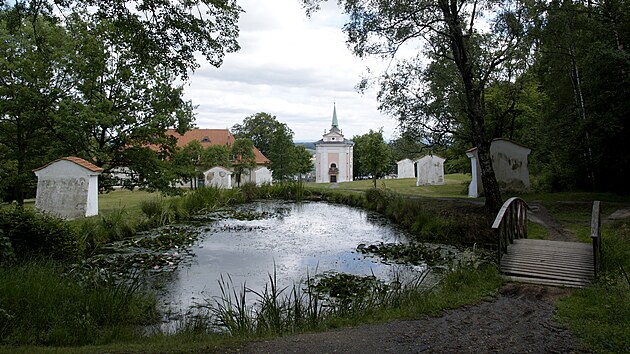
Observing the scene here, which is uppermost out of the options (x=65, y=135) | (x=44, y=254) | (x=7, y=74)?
(x=7, y=74)

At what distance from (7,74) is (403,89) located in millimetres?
15812

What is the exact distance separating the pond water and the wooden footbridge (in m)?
1.94

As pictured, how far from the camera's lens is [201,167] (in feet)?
132

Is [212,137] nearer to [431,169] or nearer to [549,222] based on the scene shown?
[431,169]

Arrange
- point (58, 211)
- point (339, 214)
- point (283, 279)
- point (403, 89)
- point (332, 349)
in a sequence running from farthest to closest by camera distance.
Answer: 1. point (339, 214)
2. point (403, 89)
3. point (58, 211)
4. point (283, 279)
5. point (332, 349)

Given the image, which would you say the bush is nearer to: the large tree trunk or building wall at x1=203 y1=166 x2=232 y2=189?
the large tree trunk

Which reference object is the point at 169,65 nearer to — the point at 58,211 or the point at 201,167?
the point at 58,211

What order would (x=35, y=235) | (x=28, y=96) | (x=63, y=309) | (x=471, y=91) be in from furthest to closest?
1. (x=28, y=96)
2. (x=471, y=91)
3. (x=35, y=235)
4. (x=63, y=309)

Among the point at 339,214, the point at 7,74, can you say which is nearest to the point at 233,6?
the point at 339,214

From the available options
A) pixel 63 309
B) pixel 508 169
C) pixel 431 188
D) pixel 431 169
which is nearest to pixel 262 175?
pixel 431 169

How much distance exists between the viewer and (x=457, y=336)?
465 centimetres

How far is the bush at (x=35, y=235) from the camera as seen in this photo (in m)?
7.72

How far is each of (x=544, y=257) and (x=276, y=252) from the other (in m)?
6.34

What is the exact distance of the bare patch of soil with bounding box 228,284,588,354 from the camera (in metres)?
4.26
